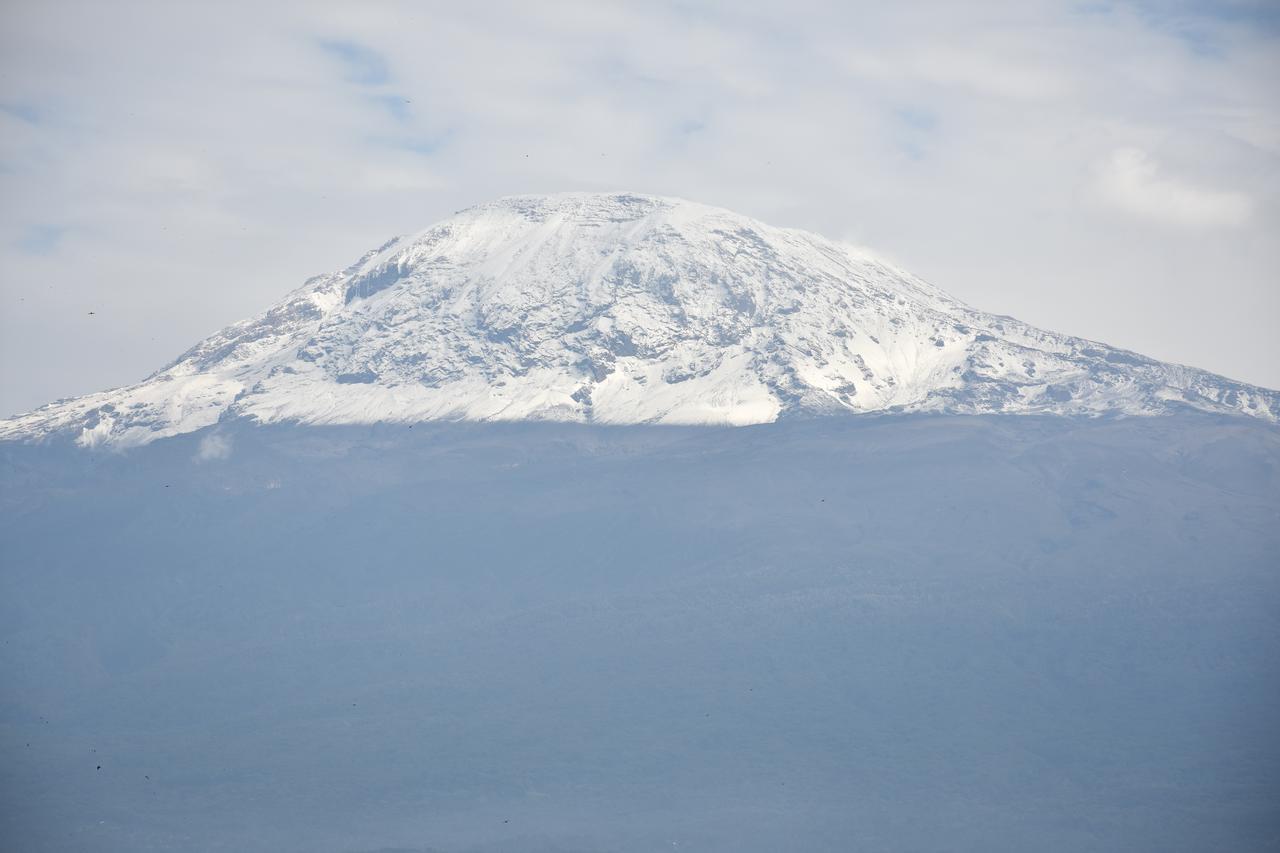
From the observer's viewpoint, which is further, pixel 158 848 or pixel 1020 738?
pixel 1020 738

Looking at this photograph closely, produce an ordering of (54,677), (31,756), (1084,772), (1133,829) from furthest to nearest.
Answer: (54,677) → (31,756) → (1084,772) → (1133,829)

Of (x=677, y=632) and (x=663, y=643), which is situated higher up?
(x=677, y=632)

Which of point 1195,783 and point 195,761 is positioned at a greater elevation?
point 1195,783

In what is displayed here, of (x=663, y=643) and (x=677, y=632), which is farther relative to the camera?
(x=677, y=632)

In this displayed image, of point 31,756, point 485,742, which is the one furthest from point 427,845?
point 31,756

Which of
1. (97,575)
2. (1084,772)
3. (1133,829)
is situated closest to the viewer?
(1133,829)

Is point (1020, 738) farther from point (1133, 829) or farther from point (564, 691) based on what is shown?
point (564, 691)

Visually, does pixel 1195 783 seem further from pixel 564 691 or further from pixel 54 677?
pixel 54 677
